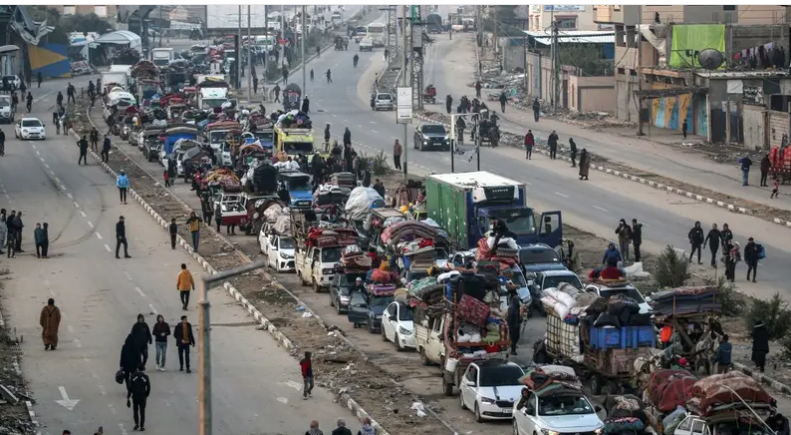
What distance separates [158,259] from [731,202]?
18.3 meters

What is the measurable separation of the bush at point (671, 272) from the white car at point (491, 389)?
1135cm

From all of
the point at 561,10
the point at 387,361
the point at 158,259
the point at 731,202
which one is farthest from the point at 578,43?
the point at 387,361

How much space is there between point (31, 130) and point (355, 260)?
41591 millimetres

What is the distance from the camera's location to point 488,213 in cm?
3997

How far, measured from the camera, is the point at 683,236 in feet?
148

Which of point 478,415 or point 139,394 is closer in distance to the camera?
point 139,394

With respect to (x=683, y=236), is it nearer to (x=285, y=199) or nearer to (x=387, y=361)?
(x=285, y=199)

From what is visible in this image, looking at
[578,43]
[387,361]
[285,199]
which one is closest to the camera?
[387,361]

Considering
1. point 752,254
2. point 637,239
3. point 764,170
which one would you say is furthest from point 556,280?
point 764,170

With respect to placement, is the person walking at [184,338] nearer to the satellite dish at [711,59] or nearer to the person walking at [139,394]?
the person walking at [139,394]

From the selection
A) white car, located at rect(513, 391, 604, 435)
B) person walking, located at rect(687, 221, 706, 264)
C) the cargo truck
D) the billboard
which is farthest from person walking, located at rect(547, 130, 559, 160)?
the billboard

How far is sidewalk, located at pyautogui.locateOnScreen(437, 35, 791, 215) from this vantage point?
177 feet

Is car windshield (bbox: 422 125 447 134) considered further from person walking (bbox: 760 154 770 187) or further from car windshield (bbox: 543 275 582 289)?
car windshield (bbox: 543 275 582 289)

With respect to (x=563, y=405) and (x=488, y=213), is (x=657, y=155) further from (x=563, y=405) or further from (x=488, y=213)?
(x=563, y=405)
